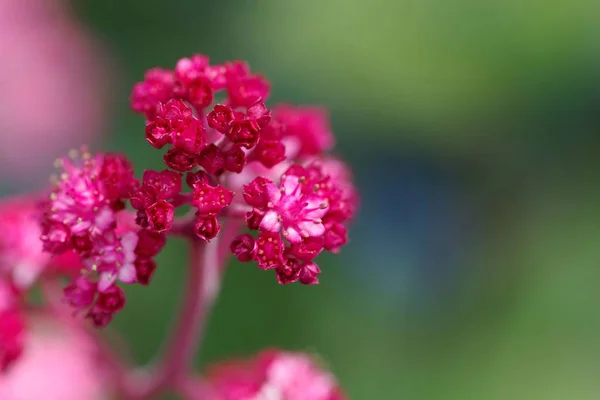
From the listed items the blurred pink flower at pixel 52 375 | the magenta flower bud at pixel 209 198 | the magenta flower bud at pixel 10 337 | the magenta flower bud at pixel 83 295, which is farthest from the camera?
the blurred pink flower at pixel 52 375

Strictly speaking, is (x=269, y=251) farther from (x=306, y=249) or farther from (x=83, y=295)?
(x=83, y=295)

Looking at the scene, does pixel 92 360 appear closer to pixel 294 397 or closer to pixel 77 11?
pixel 294 397

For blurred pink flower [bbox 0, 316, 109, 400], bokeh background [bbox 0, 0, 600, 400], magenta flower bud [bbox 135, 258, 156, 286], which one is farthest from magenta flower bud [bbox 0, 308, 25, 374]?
bokeh background [bbox 0, 0, 600, 400]

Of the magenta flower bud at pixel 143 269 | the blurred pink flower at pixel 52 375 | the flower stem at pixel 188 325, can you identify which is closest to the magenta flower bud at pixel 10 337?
the flower stem at pixel 188 325

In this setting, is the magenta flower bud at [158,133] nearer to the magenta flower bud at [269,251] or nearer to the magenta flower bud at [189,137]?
the magenta flower bud at [189,137]

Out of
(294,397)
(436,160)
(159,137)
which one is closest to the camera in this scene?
(159,137)

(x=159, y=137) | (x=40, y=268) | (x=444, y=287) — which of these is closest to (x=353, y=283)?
(x=444, y=287)
